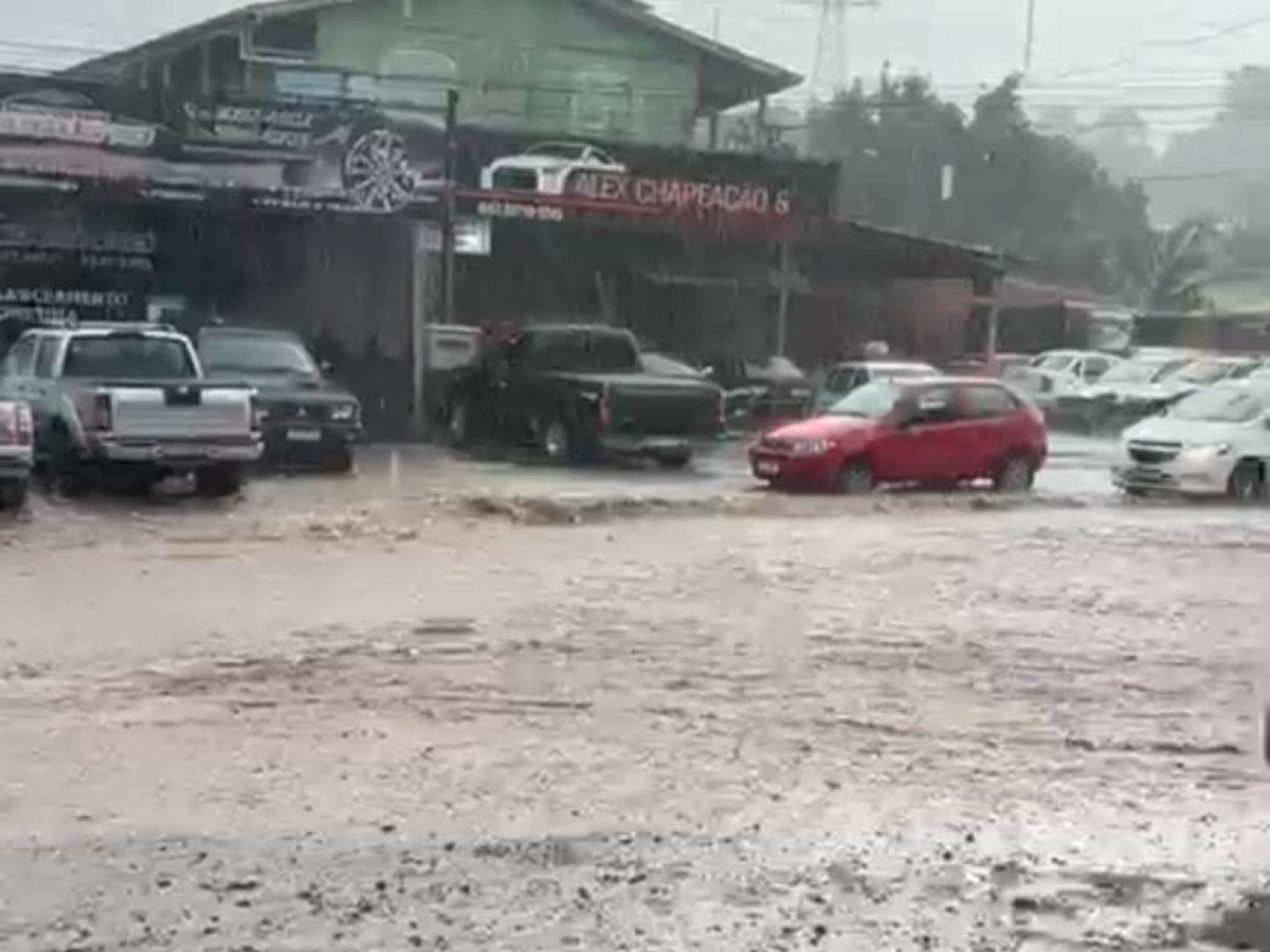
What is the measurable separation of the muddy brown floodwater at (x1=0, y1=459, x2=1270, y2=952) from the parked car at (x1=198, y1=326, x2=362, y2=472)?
6123mm

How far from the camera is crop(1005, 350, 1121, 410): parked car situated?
42.5 m

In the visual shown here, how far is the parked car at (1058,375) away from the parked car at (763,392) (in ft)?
24.4

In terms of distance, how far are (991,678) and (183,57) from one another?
32.2m

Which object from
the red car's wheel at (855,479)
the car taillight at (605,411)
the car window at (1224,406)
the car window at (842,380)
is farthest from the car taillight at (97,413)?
the car window at (842,380)

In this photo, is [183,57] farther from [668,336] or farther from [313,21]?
[668,336]

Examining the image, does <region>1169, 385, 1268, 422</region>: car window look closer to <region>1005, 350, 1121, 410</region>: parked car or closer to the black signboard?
the black signboard

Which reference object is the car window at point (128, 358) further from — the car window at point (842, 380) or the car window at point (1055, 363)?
the car window at point (1055, 363)

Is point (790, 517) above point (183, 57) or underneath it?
underneath

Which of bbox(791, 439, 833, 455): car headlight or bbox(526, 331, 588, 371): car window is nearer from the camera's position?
bbox(791, 439, 833, 455): car headlight

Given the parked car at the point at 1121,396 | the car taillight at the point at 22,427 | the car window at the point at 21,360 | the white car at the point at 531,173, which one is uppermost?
the white car at the point at 531,173

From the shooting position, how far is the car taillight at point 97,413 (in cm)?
2069

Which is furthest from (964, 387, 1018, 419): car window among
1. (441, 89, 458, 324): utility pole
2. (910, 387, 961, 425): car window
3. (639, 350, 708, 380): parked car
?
(441, 89, 458, 324): utility pole

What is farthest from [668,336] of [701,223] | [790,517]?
[790,517]

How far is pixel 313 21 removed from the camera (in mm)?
43156
